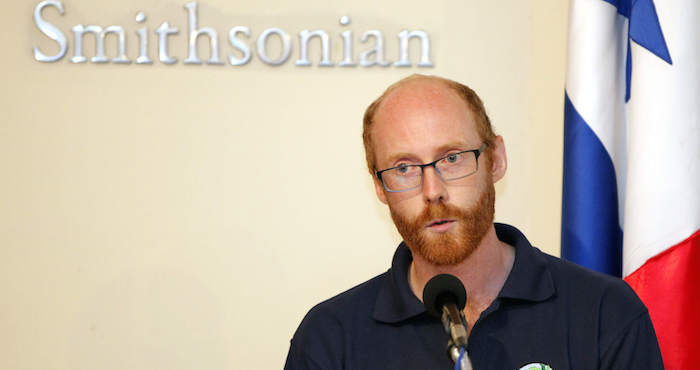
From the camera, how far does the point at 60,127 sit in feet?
8.89

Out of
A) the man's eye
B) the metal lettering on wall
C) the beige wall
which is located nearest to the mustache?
the man's eye

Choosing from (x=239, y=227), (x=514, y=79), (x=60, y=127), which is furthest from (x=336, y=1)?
(x=60, y=127)

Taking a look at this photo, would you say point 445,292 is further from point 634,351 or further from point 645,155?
point 645,155

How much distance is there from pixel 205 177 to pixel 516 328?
54.2 inches

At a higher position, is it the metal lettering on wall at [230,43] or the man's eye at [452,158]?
the metal lettering on wall at [230,43]

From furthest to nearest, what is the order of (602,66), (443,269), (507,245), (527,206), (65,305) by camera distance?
(527,206)
(65,305)
(602,66)
(507,245)
(443,269)

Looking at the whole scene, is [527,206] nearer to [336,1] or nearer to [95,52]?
[336,1]

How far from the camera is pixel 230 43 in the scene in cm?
276

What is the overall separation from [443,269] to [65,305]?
1495 mm

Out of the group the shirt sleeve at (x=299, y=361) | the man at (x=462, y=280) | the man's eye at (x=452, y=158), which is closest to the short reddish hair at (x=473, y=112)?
the man at (x=462, y=280)

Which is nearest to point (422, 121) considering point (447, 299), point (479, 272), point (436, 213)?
point (436, 213)

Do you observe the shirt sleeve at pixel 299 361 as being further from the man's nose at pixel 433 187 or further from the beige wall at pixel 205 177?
the beige wall at pixel 205 177

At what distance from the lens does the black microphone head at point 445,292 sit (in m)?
1.32

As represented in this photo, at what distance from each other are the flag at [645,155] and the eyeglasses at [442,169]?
72 cm
